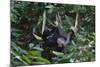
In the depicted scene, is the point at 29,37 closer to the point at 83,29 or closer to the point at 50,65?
the point at 50,65

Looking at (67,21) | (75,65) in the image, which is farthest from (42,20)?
(75,65)

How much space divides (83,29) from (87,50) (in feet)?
0.74

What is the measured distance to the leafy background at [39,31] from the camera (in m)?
1.73

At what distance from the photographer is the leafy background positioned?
5.69ft

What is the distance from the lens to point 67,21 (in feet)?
6.23

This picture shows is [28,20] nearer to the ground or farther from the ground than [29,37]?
farther from the ground

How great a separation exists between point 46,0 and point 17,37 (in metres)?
0.46

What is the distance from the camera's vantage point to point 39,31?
1804 mm
